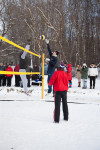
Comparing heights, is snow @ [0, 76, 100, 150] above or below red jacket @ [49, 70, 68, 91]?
below

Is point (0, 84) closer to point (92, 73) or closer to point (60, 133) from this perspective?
point (92, 73)

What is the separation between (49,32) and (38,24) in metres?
1.67

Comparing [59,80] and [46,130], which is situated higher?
[59,80]

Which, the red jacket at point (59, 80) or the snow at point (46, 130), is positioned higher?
the red jacket at point (59, 80)

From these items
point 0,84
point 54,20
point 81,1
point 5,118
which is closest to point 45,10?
point 54,20

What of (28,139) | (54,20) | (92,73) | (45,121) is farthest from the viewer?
(54,20)

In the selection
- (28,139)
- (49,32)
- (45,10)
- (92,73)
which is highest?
(45,10)

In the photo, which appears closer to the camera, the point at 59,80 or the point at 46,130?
the point at 46,130

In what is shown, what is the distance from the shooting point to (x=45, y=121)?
5207 mm

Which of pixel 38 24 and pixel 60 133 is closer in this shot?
pixel 60 133

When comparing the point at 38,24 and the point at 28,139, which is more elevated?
the point at 38,24

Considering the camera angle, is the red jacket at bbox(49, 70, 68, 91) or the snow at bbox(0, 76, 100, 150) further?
the red jacket at bbox(49, 70, 68, 91)

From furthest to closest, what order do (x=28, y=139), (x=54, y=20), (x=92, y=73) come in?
1. (x=54, y=20)
2. (x=92, y=73)
3. (x=28, y=139)

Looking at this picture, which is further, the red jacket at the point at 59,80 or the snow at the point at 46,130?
the red jacket at the point at 59,80
